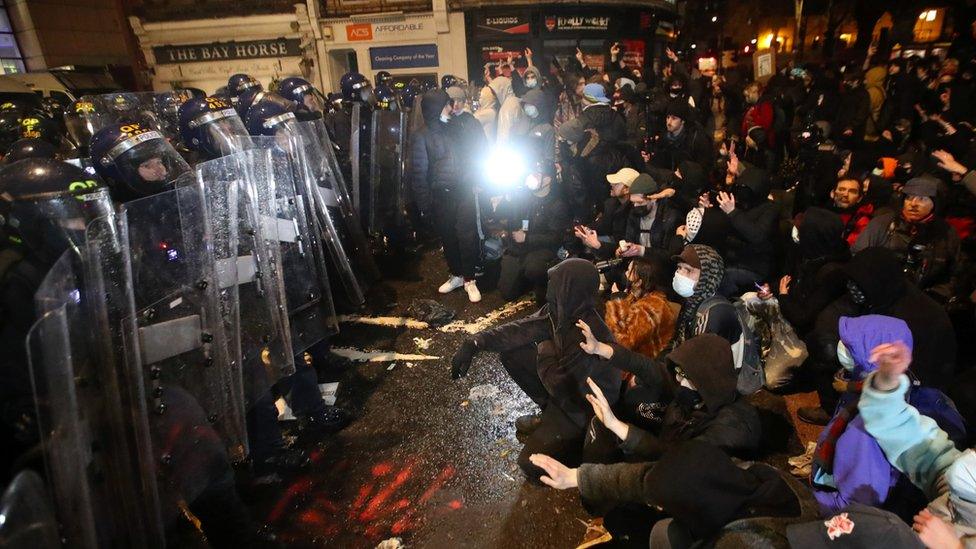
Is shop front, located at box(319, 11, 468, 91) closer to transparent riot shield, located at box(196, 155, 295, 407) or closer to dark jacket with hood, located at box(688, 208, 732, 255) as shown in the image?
dark jacket with hood, located at box(688, 208, 732, 255)

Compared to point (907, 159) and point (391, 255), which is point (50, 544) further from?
point (907, 159)

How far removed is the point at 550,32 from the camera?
1889 centimetres

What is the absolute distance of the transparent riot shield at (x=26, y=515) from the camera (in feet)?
4.54

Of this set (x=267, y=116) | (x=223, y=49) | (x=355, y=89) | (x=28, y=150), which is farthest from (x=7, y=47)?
(x=267, y=116)

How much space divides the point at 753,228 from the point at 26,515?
5.03m

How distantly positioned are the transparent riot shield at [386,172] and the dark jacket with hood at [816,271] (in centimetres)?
524

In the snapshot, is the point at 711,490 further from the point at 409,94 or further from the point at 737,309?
the point at 409,94

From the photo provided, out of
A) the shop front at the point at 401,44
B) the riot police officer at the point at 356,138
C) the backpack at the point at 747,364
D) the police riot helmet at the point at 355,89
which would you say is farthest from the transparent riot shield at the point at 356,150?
the shop front at the point at 401,44

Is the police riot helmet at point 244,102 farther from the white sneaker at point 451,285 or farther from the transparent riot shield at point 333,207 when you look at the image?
the white sneaker at point 451,285

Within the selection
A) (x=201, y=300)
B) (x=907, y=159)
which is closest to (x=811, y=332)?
(x=907, y=159)

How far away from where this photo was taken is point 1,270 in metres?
2.35

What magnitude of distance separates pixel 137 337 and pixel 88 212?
2.05 ft

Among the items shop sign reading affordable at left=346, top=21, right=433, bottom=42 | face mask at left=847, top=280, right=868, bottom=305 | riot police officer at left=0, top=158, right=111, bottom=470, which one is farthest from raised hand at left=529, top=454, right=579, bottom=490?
shop sign reading affordable at left=346, top=21, right=433, bottom=42

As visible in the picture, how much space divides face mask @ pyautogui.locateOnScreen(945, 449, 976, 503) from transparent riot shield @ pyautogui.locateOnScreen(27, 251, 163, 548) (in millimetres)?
3255
